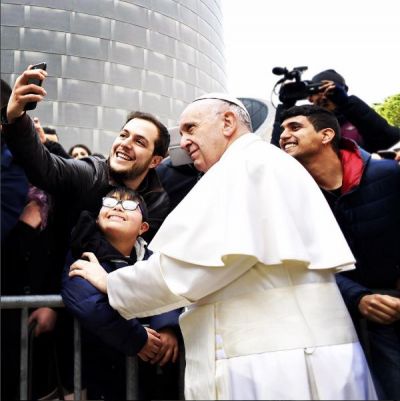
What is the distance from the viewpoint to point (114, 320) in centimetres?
197

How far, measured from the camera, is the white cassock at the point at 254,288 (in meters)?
1.67

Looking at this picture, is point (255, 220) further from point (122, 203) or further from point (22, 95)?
point (22, 95)

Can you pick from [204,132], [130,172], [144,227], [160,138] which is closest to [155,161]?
[160,138]

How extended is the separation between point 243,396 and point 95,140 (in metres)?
20.0

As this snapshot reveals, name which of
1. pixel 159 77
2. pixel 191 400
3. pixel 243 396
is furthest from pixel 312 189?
pixel 159 77

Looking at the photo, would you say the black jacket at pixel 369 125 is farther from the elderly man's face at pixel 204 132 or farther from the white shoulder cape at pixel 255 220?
the white shoulder cape at pixel 255 220

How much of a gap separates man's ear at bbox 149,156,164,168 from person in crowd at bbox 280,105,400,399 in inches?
42.7

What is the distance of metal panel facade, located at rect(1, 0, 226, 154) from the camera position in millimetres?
19812

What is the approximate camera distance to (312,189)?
1.97 m

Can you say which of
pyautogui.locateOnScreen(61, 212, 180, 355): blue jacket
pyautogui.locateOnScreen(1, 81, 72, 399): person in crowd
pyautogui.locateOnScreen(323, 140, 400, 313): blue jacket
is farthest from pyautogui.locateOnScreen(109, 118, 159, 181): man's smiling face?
pyautogui.locateOnScreen(323, 140, 400, 313): blue jacket

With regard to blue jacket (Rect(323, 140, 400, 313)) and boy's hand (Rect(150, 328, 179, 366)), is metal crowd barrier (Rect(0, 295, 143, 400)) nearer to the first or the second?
boy's hand (Rect(150, 328, 179, 366))

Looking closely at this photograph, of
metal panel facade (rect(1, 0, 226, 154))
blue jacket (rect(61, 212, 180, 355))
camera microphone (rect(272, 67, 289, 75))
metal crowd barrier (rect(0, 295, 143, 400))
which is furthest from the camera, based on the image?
metal panel facade (rect(1, 0, 226, 154))

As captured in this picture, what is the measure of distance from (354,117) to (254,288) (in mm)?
2238

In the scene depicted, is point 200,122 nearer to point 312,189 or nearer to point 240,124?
point 240,124
